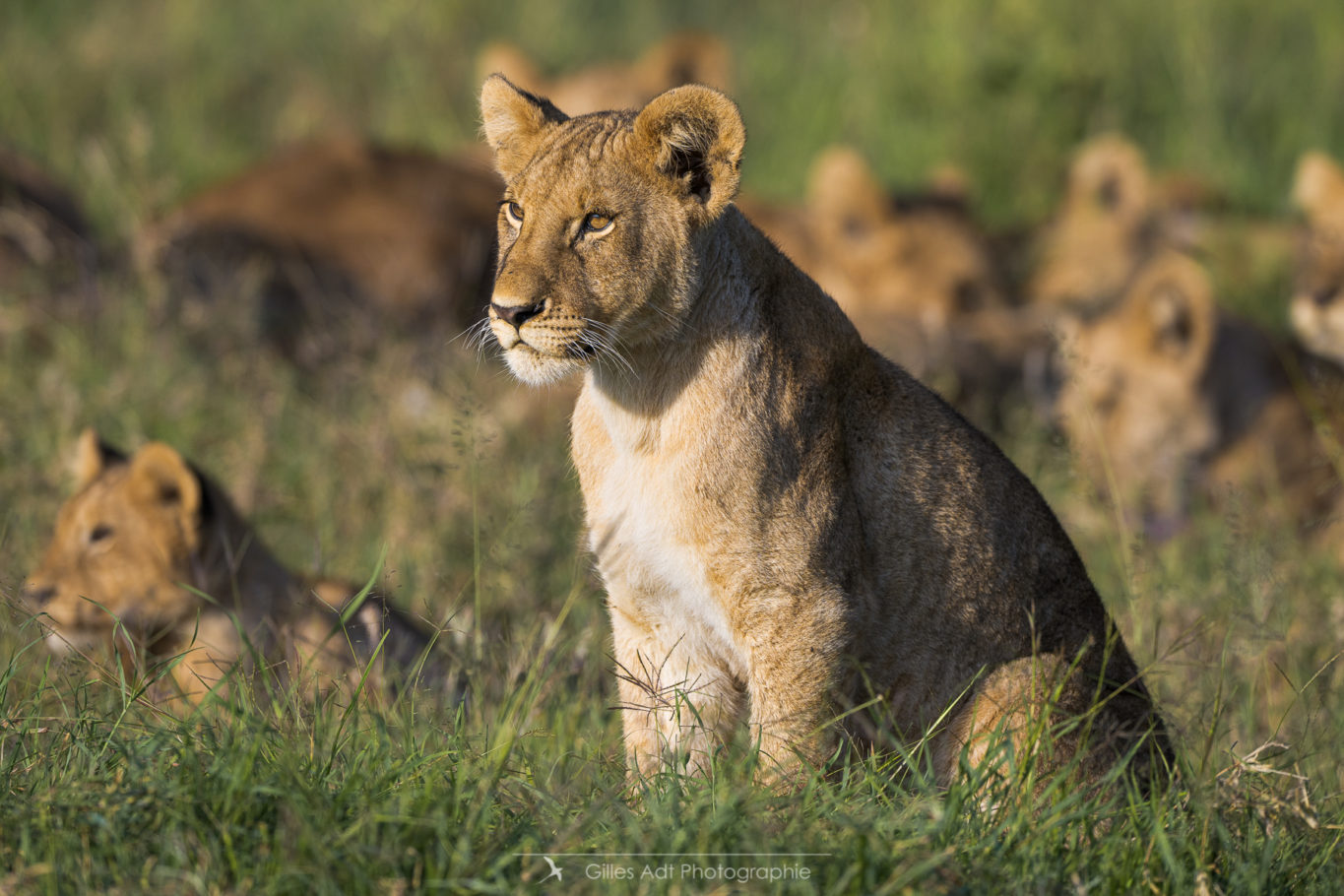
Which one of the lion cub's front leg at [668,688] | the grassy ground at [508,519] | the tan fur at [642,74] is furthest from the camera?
the tan fur at [642,74]

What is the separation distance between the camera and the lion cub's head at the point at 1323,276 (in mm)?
6652

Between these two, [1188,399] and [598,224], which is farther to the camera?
[1188,399]

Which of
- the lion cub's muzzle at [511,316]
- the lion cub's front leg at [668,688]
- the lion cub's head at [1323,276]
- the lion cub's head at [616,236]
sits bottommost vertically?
the lion cub's front leg at [668,688]

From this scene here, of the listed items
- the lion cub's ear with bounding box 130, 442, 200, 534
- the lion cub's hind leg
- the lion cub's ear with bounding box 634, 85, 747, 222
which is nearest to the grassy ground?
the lion cub's hind leg

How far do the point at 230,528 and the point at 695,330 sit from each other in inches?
95.7

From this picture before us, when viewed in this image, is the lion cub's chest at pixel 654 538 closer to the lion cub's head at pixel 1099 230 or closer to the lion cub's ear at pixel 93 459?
the lion cub's ear at pixel 93 459

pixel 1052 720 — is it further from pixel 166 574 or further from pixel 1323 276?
pixel 1323 276

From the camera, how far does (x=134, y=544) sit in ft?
15.4

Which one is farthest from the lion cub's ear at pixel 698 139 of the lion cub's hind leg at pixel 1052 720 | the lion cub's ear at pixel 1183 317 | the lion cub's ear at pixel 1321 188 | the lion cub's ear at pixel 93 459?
the lion cub's ear at pixel 1321 188

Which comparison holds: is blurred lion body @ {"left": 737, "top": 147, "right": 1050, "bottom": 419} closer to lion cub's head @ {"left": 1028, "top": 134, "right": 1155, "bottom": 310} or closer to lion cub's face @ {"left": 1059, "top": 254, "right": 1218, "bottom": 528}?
lion cub's head @ {"left": 1028, "top": 134, "right": 1155, "bottom": 310}

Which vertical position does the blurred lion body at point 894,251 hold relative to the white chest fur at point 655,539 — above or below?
above

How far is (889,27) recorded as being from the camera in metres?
12.6

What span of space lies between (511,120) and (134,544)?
2232 millimetres

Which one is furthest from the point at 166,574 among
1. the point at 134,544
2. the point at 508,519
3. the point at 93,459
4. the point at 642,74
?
the point at 642,74
